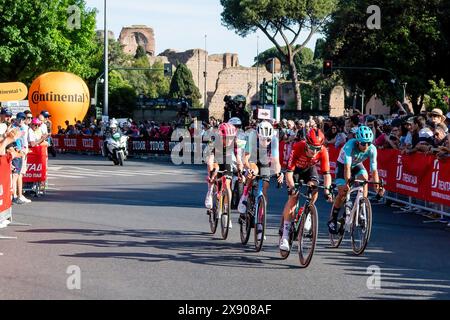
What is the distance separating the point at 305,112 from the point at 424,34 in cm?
972

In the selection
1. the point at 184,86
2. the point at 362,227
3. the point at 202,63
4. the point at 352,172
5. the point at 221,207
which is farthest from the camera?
the point at 202,63

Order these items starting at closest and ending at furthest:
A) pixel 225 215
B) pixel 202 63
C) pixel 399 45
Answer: pixel 225 215 → pixel 399 45 → pixel 202 63

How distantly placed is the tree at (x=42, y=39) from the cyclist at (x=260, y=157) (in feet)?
130

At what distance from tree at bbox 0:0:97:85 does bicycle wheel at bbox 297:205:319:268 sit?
141ft

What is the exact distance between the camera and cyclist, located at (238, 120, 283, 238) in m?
11.6

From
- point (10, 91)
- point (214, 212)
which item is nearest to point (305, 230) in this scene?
point (214, 212)

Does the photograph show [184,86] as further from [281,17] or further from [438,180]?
[438,180]

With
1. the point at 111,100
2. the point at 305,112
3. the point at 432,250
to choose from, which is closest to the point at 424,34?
the point at 305,112

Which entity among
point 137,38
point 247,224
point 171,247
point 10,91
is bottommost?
point 171,247

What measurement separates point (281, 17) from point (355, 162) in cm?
5709

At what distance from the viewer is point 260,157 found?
44.3 feet

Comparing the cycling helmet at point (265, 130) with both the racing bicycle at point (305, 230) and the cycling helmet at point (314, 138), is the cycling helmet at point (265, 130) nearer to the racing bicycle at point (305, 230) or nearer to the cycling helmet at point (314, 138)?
the cycling helmet at point (314, 138)

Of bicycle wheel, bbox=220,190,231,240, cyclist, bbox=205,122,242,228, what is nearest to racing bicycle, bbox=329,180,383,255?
bicycle wheel, bbox=220,190,231,240

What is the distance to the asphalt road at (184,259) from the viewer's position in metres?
8.50
